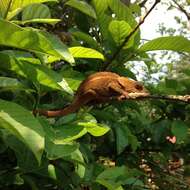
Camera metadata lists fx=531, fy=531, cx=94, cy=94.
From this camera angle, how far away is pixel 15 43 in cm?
111

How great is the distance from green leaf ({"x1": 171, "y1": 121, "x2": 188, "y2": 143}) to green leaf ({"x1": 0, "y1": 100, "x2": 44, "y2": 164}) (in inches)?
48.4

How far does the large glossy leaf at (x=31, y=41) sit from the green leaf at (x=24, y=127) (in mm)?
146

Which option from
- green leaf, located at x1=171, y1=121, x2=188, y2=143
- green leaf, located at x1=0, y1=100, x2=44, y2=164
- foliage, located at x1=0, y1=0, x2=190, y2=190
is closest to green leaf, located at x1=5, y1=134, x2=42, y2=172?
foliage, located at x1=0, y1=0, x2=190, y2=190

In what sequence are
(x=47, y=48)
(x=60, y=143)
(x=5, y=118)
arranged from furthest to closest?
1. (x=60, y=143)
2. (x=47, y=48)
3. (x=5, y=118)

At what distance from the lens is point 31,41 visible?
1087 mm

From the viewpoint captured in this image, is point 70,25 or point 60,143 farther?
point 70,25

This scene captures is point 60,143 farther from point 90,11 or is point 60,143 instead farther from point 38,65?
point 90,11

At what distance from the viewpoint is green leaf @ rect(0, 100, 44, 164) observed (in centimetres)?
92

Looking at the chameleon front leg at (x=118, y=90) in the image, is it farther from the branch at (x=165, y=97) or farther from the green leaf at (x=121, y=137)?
the green leaf at (x=121, y=137)

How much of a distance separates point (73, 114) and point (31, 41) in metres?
0.37

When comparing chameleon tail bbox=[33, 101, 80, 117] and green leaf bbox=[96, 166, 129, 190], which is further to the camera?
green leaf bbox=[96, 166, 129, 190]

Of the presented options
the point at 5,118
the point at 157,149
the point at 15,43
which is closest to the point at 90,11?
the point at 15,43

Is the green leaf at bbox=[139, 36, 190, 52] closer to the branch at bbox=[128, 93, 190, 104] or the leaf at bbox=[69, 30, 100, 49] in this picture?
the leaf at bbox=[69, 30, 100, 49]

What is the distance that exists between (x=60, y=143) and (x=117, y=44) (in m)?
0.59
